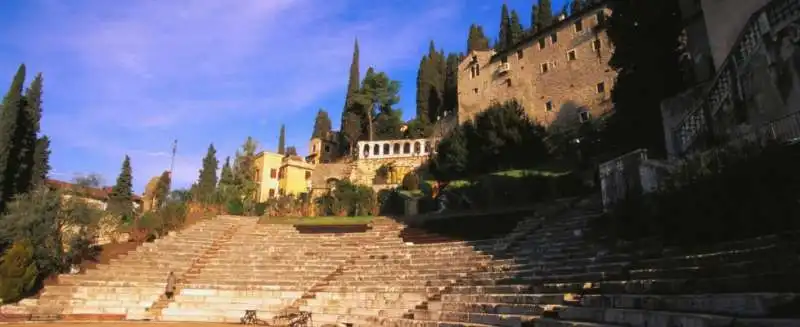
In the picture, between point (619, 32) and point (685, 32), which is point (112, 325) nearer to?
point (619, 32)

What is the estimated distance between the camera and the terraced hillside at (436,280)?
7059mm

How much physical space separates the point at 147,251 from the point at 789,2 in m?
26.2

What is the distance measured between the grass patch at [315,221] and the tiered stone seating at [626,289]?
14551 millimetres

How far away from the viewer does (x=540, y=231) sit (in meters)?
19.3

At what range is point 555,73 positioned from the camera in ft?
145

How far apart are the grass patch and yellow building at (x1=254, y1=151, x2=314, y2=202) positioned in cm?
2809


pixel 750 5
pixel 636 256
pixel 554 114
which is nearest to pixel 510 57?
pixel 554 114

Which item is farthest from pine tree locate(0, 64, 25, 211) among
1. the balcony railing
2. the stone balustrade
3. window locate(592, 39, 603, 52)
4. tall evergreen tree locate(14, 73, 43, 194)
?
window locate(592, 39, 603, 52)

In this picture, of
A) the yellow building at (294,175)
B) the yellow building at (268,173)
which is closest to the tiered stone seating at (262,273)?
the yellow building at (294,175)

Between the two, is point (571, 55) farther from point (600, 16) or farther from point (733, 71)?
point (733, 71)

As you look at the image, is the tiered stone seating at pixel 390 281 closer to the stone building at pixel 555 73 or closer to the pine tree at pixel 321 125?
the stone building at pixel 555 73

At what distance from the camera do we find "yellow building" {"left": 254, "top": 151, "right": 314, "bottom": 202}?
5981cm

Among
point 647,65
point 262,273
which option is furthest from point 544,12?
point 262,273

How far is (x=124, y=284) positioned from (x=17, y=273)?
3.94 m
